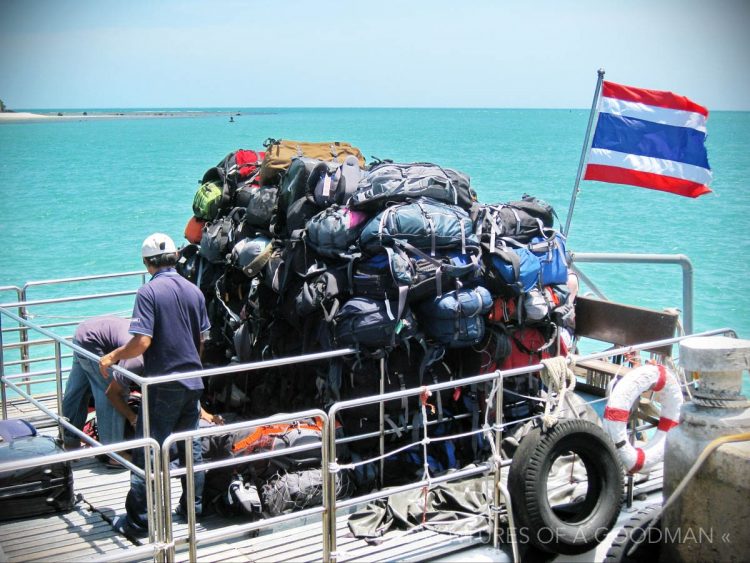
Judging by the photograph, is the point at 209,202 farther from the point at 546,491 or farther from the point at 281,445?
the point at 546,491

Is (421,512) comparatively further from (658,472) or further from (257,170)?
(257,170)

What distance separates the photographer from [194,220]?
29.9 ft

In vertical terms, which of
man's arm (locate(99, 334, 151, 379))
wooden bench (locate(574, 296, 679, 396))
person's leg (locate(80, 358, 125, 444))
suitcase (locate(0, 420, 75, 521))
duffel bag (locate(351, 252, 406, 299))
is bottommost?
suitcase (locate(0, 420, 75, 521))

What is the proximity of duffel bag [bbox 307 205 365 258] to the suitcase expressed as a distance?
2.48 meters

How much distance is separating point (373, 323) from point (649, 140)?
4739 mm

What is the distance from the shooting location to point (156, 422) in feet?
19.7

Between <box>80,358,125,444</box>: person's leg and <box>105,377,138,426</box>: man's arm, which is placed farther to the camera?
<box>80,358,125,444</box>: person's leg

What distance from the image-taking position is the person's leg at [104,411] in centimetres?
691

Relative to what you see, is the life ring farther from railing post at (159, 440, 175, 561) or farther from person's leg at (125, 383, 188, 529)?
railing post at (159, 440, 175, 561)

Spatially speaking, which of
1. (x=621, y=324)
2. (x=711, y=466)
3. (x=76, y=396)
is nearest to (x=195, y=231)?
(x=76, y=396)

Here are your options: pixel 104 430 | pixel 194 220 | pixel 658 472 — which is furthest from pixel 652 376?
pixel 194 220

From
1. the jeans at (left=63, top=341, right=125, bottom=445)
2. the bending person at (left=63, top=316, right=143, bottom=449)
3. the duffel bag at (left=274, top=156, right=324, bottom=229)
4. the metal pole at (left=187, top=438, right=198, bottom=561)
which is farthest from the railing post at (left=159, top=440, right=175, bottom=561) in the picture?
the duffel bag at (left=274, top=156, right=324, bottom=229)

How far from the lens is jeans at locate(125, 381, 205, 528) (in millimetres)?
5863

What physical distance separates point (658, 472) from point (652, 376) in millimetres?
1121
